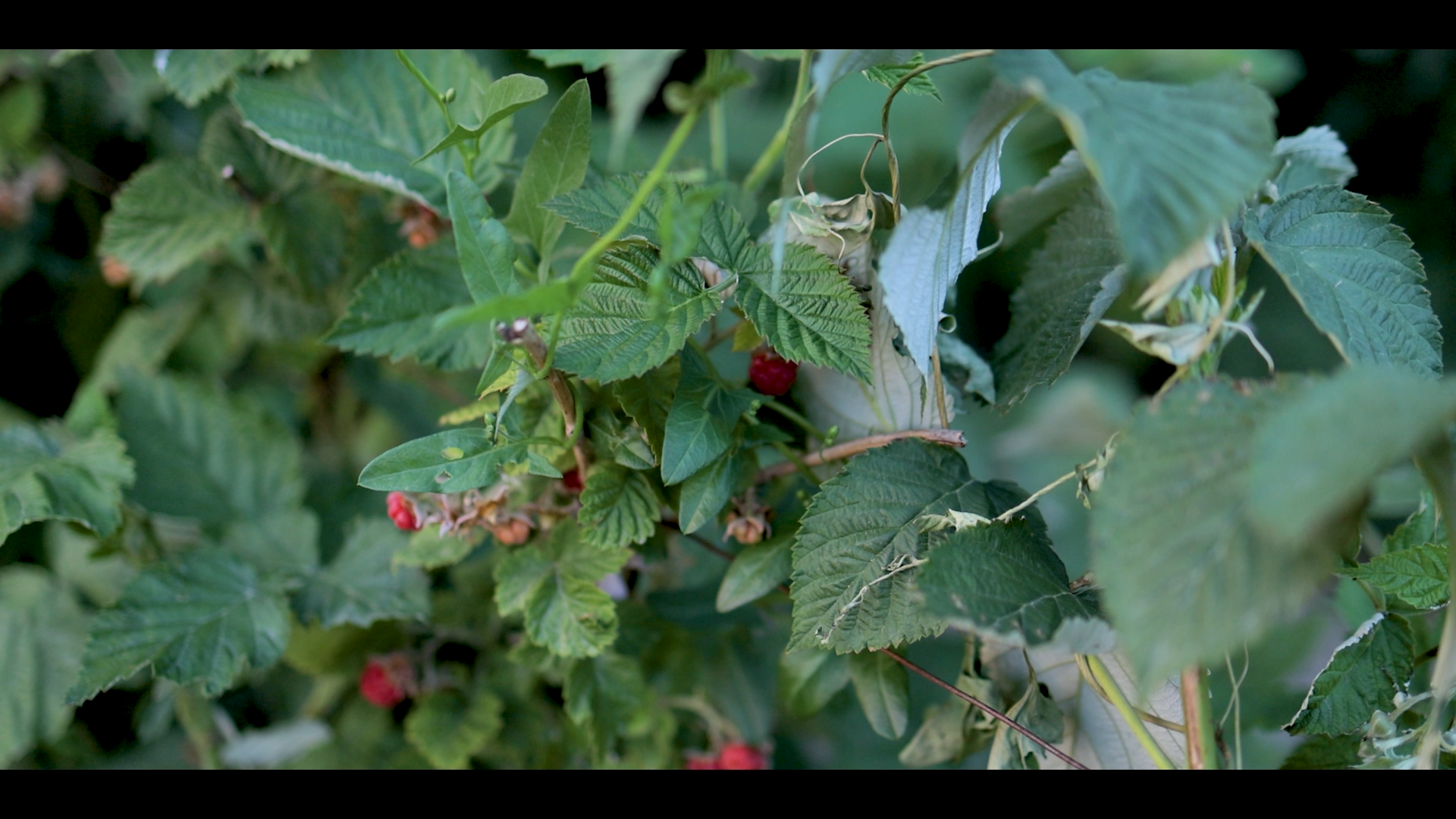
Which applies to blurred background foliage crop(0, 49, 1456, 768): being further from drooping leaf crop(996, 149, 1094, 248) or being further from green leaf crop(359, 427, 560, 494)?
green leaf crop(359, 427, 560, 494)

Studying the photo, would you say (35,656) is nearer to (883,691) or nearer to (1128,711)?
(883,691)

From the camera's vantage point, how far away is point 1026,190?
63 cm

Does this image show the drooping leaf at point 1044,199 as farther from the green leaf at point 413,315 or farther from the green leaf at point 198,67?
the green leaf at point 198,67

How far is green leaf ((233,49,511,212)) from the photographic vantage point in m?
0.66

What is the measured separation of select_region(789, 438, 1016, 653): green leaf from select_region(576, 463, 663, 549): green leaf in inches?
3.8

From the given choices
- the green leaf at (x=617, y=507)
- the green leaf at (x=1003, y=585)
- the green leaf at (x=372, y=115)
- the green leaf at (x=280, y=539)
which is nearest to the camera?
the green leaf at (x=1003, y=585)

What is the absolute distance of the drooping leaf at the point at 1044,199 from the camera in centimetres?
59

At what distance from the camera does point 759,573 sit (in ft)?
1.97

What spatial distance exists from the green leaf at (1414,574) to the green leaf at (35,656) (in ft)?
3.25

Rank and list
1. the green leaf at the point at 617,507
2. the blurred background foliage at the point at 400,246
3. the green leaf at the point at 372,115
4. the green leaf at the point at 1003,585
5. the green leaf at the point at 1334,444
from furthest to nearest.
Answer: the blurred background foliage at the point at 400,246, the green leaf at the point at 372,115, the green leaf at the point at 617,507, the green leaf at the point at 1003,585, the green leaf at the point at 1334,444

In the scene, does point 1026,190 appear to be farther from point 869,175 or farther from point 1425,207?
point 1425,207

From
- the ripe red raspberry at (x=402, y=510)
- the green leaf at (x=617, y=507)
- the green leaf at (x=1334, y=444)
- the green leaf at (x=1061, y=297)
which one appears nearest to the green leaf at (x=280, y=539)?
the ripe red raspberry at (x=402, y=510)
